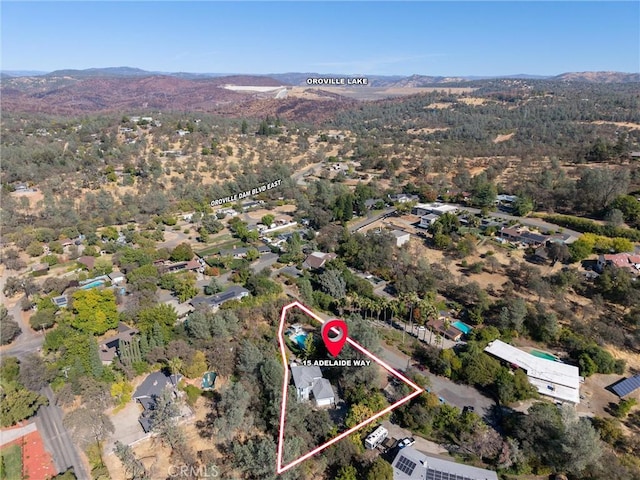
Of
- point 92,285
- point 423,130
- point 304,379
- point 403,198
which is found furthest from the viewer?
point 423,130

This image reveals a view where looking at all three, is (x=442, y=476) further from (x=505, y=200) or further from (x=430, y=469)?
(x=505, y=200)

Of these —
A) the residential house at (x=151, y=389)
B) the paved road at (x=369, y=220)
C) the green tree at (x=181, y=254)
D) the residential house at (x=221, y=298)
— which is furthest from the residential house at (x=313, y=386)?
the paved road at (x=369, y=220)

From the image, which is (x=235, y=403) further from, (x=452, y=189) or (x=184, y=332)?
(x=452, y=189)

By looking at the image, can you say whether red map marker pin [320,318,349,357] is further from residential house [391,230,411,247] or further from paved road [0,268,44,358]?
paved road [0,268,44,358]

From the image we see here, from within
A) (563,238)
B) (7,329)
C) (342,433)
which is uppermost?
(563,238)

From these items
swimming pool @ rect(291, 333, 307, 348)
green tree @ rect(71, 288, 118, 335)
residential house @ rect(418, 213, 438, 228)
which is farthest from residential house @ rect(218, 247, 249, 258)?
residential house @ rect(418, 213, 438, 228)

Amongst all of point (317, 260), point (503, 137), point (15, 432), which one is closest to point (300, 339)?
point (317, 260)

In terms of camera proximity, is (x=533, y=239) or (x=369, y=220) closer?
(x=533, y=239)

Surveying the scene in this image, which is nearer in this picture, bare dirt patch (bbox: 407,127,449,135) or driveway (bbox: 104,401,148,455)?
driveway (bbox: 104,401,148,455)
